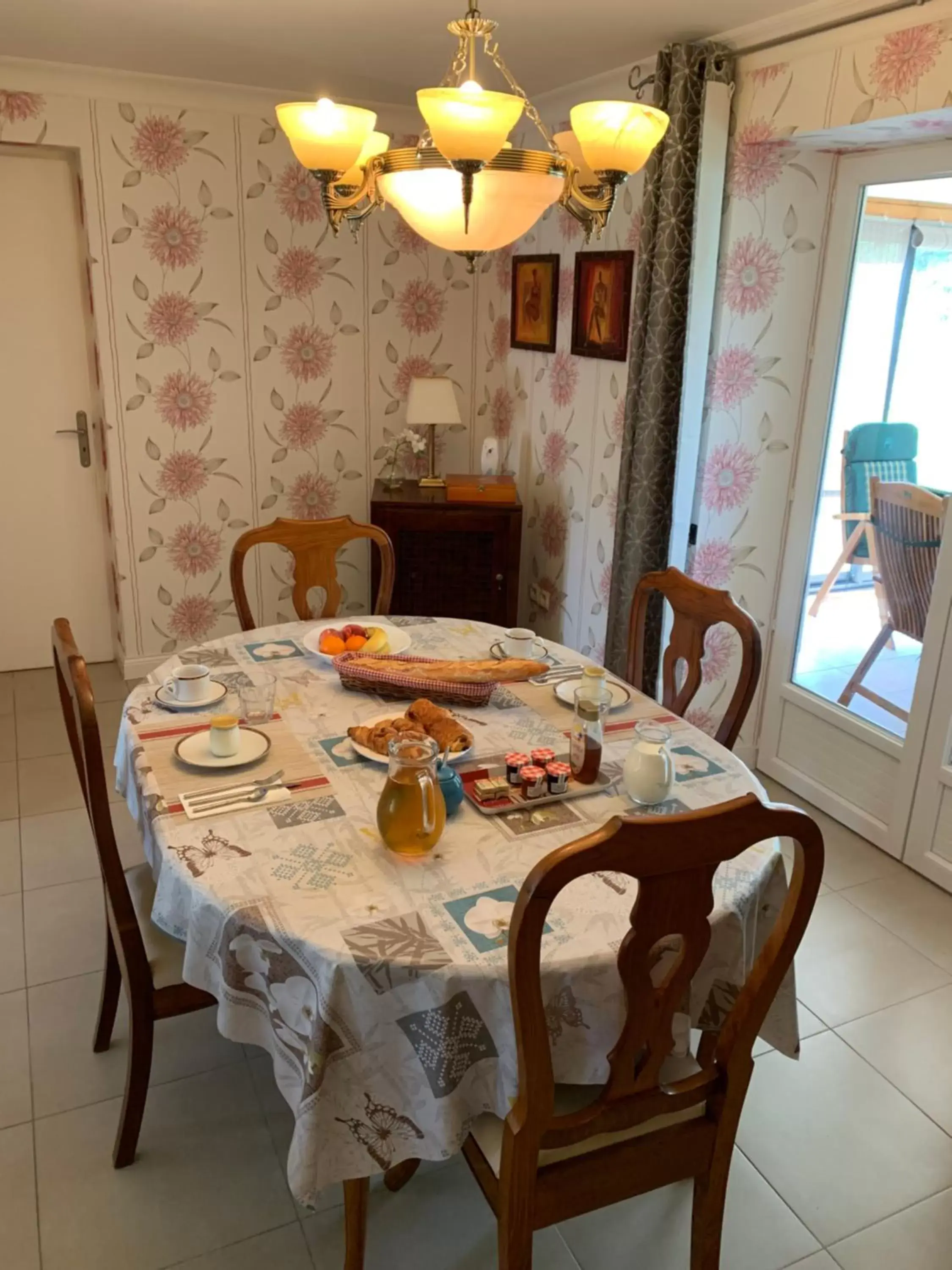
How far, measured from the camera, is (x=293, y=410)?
4.13m

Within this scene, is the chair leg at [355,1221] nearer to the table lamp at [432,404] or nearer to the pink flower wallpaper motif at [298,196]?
the table lamp at [432,404]

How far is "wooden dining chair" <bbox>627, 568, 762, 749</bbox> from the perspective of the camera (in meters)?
2.21

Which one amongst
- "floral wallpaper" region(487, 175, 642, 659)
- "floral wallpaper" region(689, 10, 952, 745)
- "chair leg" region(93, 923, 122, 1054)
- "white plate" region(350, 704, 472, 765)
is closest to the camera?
"white plate" region(350, 704, 472, 765)

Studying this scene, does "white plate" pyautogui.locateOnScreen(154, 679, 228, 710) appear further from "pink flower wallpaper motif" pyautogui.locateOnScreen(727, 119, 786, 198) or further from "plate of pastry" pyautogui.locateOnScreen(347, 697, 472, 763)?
"pink flower wallpaper motif" pyautogui.locateOnScreen(727, 119, 786, 198)

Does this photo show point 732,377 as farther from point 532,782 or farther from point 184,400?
point 184,400

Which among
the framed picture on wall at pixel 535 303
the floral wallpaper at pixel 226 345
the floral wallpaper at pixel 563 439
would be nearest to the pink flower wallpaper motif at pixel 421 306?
the floral wallpaper at pixel 226 345

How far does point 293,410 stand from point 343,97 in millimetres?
1232

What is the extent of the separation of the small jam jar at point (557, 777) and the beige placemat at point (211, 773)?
1.36ft

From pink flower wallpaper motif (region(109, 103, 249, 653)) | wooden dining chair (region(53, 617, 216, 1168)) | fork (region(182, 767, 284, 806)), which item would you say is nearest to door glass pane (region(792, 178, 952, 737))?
fork (region(182, 767, 284, 806))

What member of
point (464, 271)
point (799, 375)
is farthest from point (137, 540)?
point (799, 375)

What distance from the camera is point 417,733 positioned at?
6.20 ft

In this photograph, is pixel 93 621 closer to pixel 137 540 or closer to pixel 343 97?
pixel 137 540

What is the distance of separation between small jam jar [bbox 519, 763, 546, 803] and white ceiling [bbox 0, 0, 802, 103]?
6.54ft

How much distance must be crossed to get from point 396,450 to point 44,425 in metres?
1.48
